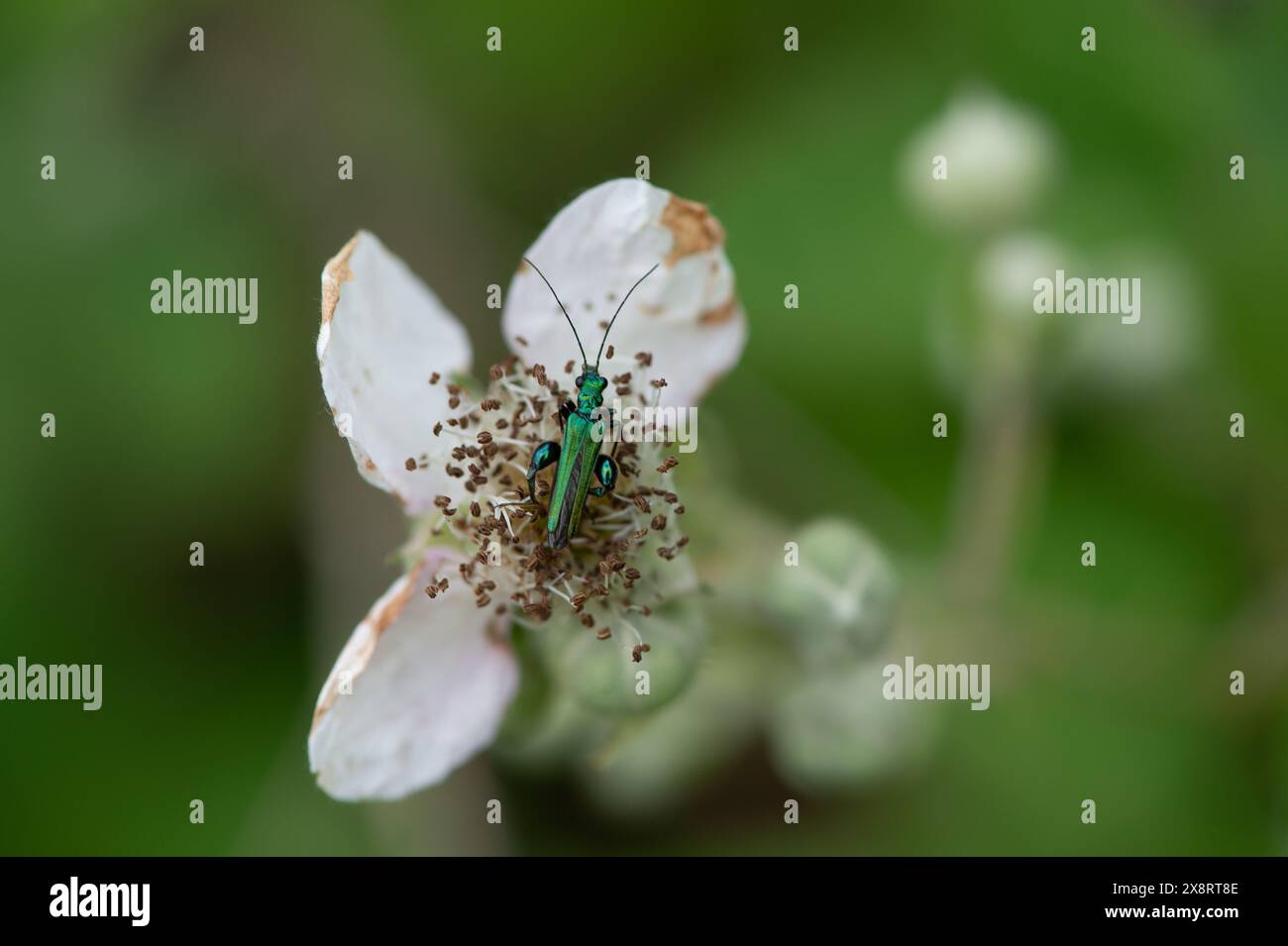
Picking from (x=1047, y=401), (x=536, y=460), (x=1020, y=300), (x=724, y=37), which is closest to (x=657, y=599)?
(x=536, y=460)

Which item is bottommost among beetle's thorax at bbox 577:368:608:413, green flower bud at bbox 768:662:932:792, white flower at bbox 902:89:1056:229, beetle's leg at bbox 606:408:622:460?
green flower bud at bbox 768:662:932:792

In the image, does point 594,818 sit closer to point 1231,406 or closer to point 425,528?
point 425,528

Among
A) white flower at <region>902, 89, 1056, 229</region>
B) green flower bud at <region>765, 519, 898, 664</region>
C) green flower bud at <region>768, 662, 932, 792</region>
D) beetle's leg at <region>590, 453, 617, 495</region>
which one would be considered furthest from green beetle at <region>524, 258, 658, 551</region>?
white flower at <region>902, 89, 1056, 229</region>

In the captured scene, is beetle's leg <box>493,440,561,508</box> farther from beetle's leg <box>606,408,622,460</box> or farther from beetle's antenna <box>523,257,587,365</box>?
beetle's antenna <box>523,257,587,365</box>

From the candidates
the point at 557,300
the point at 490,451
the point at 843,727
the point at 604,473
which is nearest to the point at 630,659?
the point at 604,473

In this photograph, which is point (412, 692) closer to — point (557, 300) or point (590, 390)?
point (590, 390)

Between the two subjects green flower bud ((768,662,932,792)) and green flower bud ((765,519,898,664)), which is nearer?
green flower bud ((765,519,898,664))

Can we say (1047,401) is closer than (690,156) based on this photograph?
Yes
